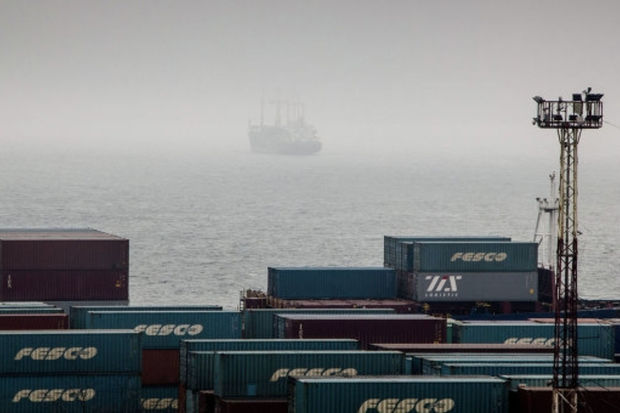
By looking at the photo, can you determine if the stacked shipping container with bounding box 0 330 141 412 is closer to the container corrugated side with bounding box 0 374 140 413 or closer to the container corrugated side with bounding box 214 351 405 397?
the container corrugated side with bounding box 0 374 140 413

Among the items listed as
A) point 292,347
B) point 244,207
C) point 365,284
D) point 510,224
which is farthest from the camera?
point 244,207

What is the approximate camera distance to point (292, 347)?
4284 cm

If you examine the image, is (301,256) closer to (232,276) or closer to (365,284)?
(232,276)

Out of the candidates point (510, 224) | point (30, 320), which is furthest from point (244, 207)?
point (30, 320)

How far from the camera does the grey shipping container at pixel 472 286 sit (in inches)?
2557

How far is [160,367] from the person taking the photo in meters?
47.5

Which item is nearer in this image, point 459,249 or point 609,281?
point 459,249

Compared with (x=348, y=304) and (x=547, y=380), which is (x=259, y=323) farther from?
(x=547, y=380)

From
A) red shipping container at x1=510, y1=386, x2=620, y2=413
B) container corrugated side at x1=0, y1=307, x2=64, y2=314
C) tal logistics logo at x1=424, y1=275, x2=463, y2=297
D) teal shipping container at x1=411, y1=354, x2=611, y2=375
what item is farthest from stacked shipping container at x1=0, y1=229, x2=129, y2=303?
red shipping container at x1=510, y1=386, x2=620, y2=413

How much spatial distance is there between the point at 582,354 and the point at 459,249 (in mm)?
17509

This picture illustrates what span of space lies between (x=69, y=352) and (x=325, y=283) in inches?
923

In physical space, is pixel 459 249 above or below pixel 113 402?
above

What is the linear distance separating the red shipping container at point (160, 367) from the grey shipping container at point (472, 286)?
19.2 meters

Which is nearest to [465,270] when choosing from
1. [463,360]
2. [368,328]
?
[368,328]
